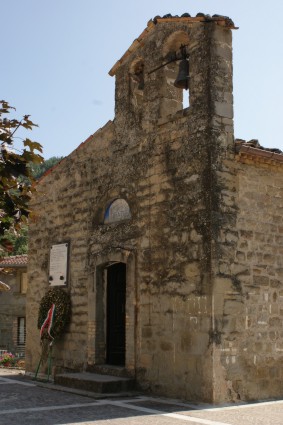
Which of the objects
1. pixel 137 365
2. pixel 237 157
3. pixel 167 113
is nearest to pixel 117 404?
pixel 137 365

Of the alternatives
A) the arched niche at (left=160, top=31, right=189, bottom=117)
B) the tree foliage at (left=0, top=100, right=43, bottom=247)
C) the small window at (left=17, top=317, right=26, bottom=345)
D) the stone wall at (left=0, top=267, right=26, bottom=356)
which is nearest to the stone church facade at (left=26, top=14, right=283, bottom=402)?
the arched niche at (left=160, top=31, right=189, bottom=117)

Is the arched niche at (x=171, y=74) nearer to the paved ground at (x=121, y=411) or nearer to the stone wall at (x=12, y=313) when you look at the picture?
the paved ground at (x=121, y=411)

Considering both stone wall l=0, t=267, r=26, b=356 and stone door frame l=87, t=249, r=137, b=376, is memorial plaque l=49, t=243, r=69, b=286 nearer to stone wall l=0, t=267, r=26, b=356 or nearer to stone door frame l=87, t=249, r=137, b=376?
stone door frame l=87, t=249, r=137, b=376

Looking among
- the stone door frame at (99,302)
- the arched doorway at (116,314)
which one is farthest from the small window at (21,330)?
the arched doorway at (116,314)

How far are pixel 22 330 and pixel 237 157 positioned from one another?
20.6m

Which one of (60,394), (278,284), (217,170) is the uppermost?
(217,170)

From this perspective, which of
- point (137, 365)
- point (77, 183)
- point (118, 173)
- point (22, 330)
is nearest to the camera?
point (137, 365)

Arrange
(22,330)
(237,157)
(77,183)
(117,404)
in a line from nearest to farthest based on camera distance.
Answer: (117,404)
(237,157)
(77,183)
(22,330)

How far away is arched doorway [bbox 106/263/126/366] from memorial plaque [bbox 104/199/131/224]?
2.89 feet

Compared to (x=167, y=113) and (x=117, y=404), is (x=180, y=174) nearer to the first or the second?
(x=167, y=113)

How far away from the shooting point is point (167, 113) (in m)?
9.96

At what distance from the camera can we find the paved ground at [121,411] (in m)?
7.11

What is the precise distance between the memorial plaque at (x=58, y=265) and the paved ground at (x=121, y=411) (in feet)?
9.84

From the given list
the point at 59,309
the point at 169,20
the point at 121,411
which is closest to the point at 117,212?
the point at 59,309
